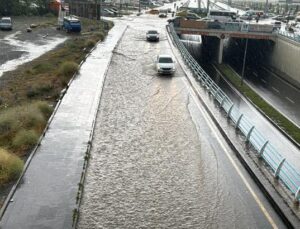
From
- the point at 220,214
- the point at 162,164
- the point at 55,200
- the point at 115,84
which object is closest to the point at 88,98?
the point at 115,84

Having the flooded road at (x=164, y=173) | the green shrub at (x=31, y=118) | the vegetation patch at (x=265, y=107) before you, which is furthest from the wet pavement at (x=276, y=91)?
the green shrub at (x=31, y=118)

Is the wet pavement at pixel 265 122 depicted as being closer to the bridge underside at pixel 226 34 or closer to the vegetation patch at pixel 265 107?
the vegetation patch at pixel 265 107

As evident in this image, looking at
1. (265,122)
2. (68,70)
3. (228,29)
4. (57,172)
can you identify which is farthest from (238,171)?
(228,29)

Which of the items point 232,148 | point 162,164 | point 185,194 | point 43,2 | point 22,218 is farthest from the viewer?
point 43,2

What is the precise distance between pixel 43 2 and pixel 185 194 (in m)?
88.4

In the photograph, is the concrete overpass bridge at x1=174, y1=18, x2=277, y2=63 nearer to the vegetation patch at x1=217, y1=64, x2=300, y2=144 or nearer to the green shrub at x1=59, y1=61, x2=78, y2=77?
the vegetation patch at x1=217, y1=64, x2=300, y2=144

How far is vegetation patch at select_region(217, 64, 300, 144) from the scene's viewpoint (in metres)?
35.6

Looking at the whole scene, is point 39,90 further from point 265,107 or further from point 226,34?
point 226,34

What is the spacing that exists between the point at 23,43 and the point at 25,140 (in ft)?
137

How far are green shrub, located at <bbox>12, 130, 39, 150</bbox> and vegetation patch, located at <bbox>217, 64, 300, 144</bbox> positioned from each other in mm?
21621

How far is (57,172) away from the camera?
51.4 feet

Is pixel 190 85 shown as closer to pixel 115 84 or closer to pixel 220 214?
pixel 115 84

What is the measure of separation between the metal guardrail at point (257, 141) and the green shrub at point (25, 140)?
→ 31.2ft

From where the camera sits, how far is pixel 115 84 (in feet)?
103
